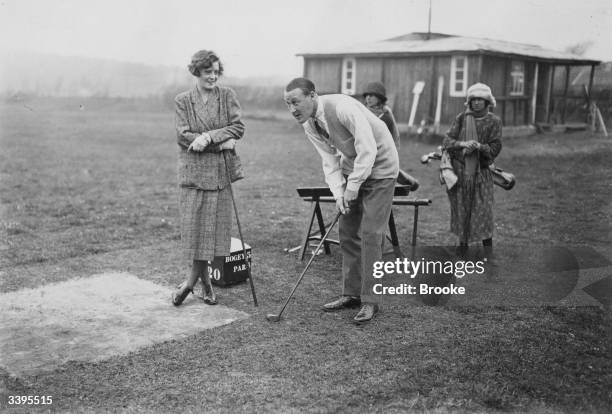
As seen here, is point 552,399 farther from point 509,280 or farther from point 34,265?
point 34,265

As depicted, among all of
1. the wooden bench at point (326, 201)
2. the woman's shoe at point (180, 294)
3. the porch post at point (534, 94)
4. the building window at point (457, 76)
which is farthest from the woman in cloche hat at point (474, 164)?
the porch post at point (534, 94)

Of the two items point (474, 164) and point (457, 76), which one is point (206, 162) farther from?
point (457, 76)

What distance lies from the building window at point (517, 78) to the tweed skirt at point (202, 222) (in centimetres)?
1882

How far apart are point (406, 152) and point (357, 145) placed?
12538mm

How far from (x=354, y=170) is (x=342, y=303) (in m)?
1.15

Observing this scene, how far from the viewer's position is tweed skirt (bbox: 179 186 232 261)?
4.92 m

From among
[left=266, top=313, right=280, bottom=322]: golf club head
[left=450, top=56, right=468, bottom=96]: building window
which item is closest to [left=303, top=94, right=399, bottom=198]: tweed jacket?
[left=266, top=313, right=280, bottom=322]: golf club head

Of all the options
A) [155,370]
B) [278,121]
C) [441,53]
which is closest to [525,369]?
[155,370]

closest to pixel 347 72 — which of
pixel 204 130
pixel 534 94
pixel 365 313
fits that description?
pixel 534 94

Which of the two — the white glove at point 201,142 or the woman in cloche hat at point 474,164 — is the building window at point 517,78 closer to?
the woman in cloche hat at point 474,164

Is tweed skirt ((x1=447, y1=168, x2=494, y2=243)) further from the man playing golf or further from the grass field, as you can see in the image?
the man playing golf

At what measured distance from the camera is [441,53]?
20.0 m

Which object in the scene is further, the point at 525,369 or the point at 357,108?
the point at 357,108

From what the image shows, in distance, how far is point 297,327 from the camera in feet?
15.1
